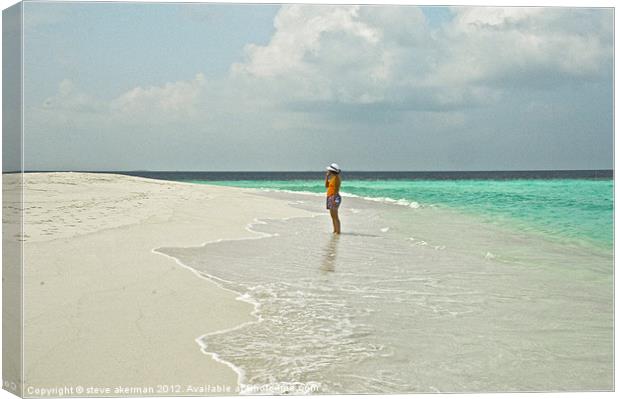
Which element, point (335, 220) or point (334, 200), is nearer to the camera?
point (334, 200)

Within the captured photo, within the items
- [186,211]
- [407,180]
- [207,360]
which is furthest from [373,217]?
[407,180]

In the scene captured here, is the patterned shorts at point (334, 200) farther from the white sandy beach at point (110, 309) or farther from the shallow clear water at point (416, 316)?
the white sandy beach at point (110, 309)

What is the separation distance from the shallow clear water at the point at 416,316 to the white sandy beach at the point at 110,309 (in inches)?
9.2

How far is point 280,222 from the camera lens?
12.2 meters

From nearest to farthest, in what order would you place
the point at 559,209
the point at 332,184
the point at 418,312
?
1. the point at 418,312
2. the point at 332,184
3. the point at 559,209

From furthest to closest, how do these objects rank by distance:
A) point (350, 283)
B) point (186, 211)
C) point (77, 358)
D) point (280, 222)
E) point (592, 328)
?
point (186, 211) → point (280, 222) → point (350, 283) → point (592, 328) → point (77, 358)

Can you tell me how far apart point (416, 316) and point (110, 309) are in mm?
2256

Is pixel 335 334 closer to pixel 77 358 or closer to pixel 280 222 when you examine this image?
pixel 77 358

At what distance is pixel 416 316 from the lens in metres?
5.18

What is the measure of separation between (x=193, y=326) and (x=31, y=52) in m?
2.08

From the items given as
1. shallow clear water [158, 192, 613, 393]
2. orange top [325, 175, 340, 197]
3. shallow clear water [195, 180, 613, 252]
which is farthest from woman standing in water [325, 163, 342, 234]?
shallow clear water [158, 192, 613, 393]

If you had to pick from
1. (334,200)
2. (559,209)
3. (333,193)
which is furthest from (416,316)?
(559,209)

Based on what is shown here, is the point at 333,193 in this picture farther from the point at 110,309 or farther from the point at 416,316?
the point at 110,309

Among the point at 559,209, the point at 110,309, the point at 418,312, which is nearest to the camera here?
the point at 110,309
